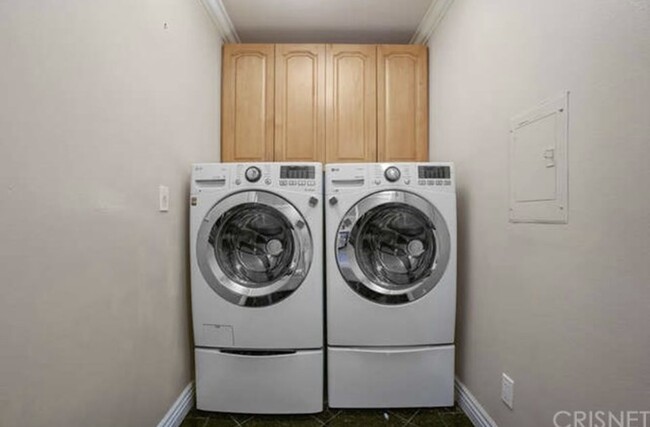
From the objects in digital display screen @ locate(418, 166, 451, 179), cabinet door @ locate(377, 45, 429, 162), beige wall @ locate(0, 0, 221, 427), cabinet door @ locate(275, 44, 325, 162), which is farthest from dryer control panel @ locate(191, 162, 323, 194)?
cabinet door @ locate(377, 45, 429, 162)

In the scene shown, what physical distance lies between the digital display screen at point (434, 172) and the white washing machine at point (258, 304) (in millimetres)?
521

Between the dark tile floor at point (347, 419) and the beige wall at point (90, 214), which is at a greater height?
the beige wall at point (90, 214)

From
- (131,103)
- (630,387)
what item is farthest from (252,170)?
(630,387)

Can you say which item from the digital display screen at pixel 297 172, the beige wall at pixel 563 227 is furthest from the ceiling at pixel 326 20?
the digital display screen at pixel 297 172

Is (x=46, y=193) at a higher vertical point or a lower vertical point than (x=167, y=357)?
higher

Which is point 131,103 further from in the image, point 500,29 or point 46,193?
point 500,29

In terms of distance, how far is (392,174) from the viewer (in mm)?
1643

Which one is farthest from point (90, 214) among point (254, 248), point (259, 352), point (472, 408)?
point (472, 408)

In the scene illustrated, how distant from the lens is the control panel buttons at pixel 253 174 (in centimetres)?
164

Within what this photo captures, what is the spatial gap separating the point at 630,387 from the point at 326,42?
2443 mm

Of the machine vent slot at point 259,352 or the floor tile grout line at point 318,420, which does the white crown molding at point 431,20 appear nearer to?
the machine vent slot at point 259,352

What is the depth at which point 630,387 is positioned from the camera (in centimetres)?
82

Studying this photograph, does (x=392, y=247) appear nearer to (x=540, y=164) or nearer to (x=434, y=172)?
(x=434, y=172)

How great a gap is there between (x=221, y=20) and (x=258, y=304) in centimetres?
180
